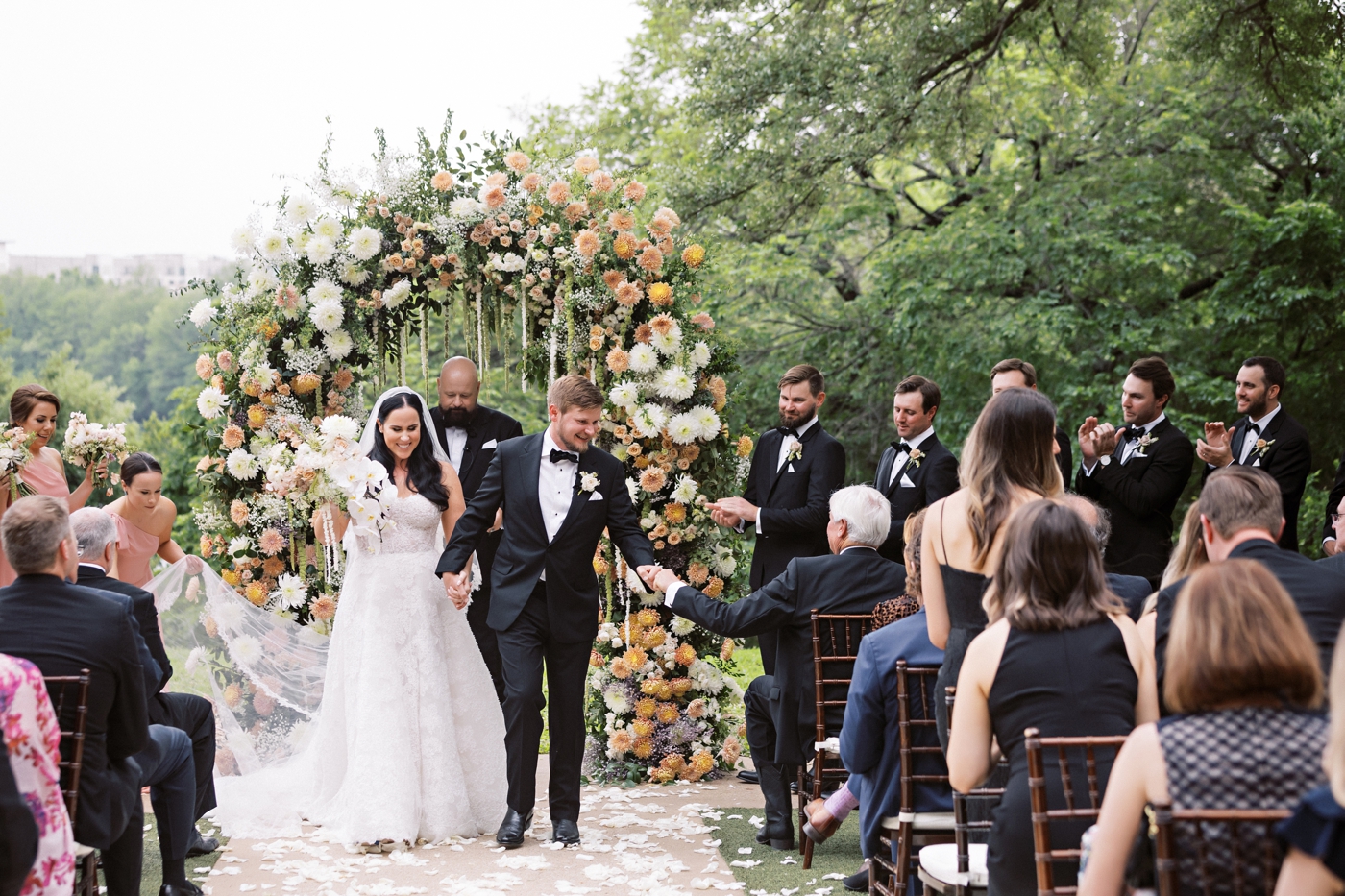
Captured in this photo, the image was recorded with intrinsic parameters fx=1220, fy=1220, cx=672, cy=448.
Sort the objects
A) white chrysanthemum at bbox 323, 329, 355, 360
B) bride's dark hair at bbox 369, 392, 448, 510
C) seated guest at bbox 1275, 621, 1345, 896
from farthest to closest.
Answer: white chrysanthemum at bbox 323, 329, 355, 360
bride's dark hair at bbox 369, 392, 448, 510
seated guest at bbox 1275, 621, 1345, 896

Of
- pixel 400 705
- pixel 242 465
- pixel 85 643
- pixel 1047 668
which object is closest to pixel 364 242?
pixel 242 465

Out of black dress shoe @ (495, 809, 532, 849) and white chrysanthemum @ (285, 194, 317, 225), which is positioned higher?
white chrysanthemum @ (285, 194, 317, 225)

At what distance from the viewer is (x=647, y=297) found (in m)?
6.85

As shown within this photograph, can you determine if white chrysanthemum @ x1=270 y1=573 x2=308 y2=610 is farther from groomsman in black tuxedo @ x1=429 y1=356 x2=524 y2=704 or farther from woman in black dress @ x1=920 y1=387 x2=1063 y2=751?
woman in black dress @ x1=920 y1=387 x2=1063 y2=751

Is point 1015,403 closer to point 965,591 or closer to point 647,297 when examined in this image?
point 965,591

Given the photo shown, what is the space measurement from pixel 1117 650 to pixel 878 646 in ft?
3.74

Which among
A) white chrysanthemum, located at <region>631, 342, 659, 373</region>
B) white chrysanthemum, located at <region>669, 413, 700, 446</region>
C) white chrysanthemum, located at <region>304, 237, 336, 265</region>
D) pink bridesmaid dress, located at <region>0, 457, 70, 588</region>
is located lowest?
pink bridesmaid dress, located at <region>0, 457, 70, 588</region>

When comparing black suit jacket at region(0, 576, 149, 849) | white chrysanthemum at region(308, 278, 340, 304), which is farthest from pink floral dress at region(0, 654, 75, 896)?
white chrysanthemum at region(308, 278, 340, 304)

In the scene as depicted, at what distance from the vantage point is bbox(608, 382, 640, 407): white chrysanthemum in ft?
21.5

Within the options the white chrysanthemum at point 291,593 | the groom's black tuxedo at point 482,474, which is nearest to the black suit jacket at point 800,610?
the groom's black tuxedo at point 482,474

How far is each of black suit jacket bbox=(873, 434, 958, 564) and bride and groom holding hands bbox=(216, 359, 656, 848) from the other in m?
1.24

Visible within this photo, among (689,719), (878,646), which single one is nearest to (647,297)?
(689,719)

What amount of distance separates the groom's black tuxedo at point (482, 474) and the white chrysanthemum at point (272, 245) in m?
1.27

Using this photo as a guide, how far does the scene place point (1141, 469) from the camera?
234 inches
